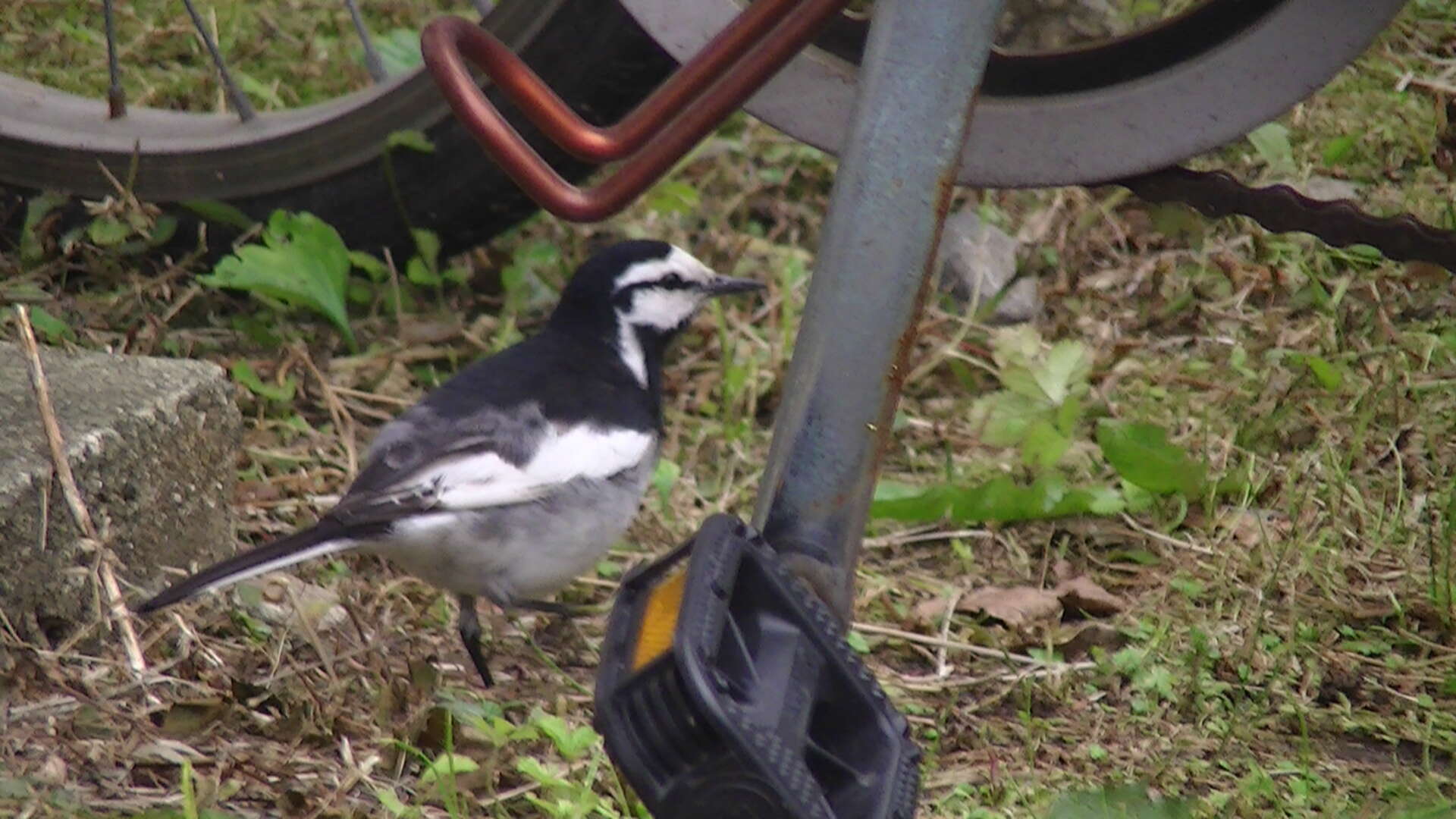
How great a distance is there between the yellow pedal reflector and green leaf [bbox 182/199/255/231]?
6.75 ft

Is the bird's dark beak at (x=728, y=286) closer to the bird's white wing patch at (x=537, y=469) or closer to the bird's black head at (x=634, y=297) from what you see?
the bird's black head at (x=634, y=297)

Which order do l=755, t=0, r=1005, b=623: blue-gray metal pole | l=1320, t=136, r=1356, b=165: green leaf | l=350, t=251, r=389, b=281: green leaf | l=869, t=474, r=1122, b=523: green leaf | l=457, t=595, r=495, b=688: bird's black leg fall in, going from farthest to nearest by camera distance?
1. l=1320, t=136, r=1356, b=165: green leaf
2. l=350, t=251, r=389, b=281: green leaf
3. l=869, t=474, r=1122, b=523: green leaf
4. l=457, t=595, r=495, b=688: bird's black leg
5. l=755, t=0, r=1005, b=623: blue-gray metal pole

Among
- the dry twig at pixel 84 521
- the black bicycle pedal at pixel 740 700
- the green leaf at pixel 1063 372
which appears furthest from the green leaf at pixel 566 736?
the green leaf at pixel 1063 372

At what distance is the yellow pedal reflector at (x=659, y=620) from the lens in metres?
2.20

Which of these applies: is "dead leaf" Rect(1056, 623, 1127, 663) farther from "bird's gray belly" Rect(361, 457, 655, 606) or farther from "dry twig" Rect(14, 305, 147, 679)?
"dry twig" Rect(14, 305, 147, 679)

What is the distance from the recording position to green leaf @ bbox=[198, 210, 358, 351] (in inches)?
156

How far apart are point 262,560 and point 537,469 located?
0.56 meters

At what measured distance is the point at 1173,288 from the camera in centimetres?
457

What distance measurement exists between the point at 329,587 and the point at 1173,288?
2.18 metres

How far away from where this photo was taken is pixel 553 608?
3445 mm

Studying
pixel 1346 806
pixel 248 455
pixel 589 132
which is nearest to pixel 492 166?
pixel 248 455

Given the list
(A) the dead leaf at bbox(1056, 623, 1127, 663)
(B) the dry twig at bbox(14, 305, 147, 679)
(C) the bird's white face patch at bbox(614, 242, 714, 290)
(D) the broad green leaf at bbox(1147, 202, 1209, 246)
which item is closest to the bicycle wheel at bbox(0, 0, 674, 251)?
(C) the bird's white face patch at bbox(614, 242, 714, 290)

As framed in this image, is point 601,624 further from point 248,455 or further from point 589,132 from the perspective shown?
point 589,132

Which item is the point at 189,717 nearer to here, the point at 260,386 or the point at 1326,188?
the point at 260,386
